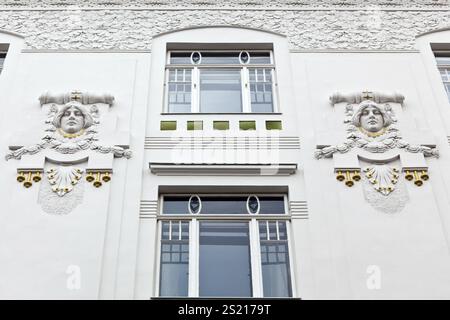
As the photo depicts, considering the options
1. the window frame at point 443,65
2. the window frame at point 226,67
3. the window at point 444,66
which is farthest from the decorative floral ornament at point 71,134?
the window at point 444,66

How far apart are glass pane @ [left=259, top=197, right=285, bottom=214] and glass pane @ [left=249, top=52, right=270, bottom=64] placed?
3390 mm

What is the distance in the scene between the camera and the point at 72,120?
1083 cm

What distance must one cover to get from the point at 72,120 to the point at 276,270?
13.5ft

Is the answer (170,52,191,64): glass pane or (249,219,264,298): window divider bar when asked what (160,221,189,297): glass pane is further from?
(170,52,191,64): glass pane

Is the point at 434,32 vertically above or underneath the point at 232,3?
underneath

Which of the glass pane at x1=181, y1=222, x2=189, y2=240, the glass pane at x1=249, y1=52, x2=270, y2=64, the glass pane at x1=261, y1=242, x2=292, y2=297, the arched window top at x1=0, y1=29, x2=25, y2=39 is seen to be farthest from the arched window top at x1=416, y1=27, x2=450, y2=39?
the arched window top at x1=0, y1=29, x2=25, y2=39

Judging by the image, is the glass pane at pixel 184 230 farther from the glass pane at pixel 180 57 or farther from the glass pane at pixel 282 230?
the glass pane at pixel 180 57

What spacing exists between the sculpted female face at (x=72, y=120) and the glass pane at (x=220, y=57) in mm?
2893

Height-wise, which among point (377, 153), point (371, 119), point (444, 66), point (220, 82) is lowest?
point (377, 153)

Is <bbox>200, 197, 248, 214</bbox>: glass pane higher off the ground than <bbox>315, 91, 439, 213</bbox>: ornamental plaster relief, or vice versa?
<bbox>315, 91, 439, 213</bbox>: ornamental plaster relief

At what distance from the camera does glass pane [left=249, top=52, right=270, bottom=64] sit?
41.7 ft

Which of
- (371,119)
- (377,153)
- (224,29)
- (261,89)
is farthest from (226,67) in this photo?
(377,153)

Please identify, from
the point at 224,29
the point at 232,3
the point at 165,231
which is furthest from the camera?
the point at 232,3

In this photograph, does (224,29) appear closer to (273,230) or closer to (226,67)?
(226,67)
